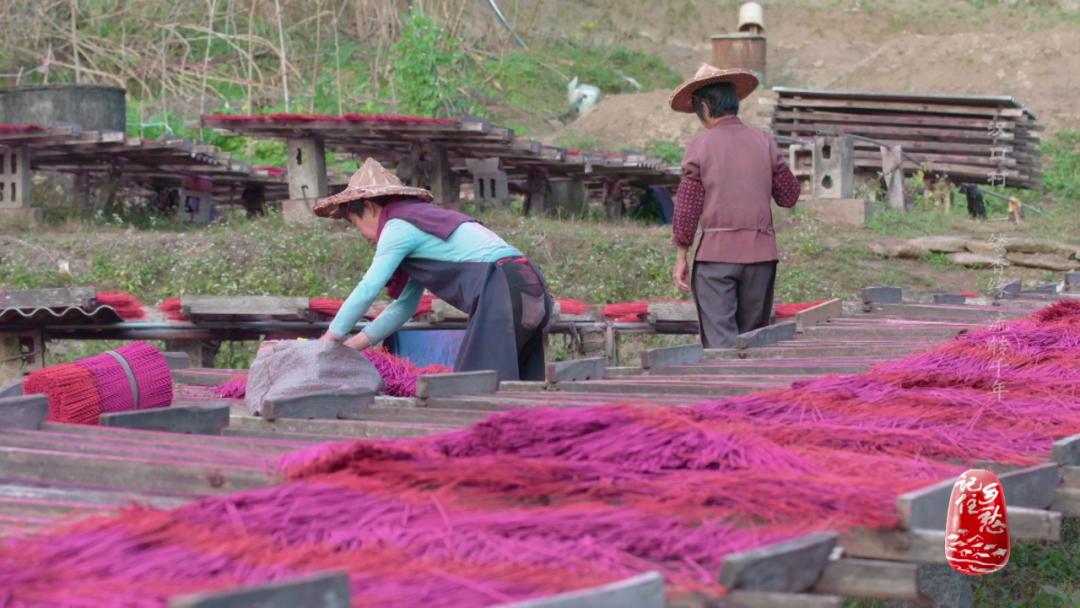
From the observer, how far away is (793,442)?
3.46m

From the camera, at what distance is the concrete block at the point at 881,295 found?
24.3 ft

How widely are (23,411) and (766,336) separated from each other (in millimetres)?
3040

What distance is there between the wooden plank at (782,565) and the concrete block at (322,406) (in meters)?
1.95

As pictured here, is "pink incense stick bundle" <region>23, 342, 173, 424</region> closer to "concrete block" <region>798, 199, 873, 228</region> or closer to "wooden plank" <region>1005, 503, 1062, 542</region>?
"wooden plank" <region>1005, 503, 1062, 542</region>

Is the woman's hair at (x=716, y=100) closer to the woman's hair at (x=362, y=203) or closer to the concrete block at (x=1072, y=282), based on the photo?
the woman's hair at (x=362, y=203)

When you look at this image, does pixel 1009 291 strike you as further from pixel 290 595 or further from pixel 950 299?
pixel 290 595

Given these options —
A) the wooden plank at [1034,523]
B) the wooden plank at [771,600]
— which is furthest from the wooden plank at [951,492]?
the wooden plank at [771,600]

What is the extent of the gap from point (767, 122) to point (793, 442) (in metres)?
17.7

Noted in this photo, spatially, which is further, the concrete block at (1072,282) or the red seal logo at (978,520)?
the concrete block at (1072,282)

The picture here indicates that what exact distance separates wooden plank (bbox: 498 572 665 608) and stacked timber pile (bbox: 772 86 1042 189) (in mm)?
16905

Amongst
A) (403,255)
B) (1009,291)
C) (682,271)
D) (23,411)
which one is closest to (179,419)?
(23,411)

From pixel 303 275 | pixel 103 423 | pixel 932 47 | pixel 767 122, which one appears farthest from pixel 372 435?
pixel 932 47

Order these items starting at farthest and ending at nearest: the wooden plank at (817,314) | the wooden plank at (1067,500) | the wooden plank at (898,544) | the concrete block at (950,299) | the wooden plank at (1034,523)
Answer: the concrete block at (950,299) < the wooden plank at (817,314) < the wooden plank at (1067,500) < the wooden plank at (1034,523) < the wooden plank at (898,544)

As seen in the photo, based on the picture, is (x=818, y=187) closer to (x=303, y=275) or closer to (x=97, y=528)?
(x=303, y=275)
